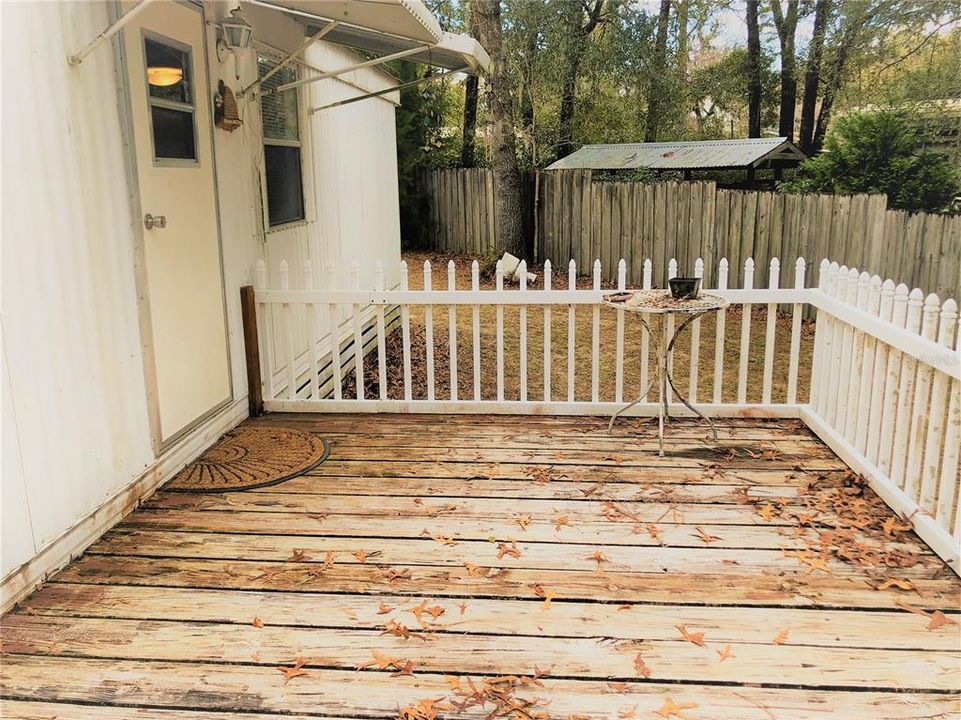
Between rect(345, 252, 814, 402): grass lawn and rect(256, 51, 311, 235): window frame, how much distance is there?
1.90 metres

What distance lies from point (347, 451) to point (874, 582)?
2.69 m

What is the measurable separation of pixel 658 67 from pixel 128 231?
16.0 meters

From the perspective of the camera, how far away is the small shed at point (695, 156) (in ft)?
37.7

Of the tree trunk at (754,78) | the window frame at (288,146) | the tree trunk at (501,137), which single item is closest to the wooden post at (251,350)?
the window frame at (288,146)

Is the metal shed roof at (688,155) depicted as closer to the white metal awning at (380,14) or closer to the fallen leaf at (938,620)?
the white metal awning at (380,14)

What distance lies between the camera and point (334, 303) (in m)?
4.92

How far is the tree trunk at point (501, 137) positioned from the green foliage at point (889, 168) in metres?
4.42

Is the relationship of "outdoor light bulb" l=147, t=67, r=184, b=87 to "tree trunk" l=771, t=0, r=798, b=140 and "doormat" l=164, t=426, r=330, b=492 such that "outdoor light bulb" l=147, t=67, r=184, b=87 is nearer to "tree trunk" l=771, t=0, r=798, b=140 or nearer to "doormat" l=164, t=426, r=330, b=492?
"doormat" l=164, t=426, r=330, b=492

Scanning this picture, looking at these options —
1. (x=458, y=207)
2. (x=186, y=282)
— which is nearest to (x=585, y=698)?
(x=186, y=282)

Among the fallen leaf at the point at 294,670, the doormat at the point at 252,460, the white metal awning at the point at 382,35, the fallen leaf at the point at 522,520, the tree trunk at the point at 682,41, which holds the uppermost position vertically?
the tree trunk at the point at 682,41

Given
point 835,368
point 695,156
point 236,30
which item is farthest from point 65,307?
point 695,156

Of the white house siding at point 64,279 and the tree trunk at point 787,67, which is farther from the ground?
the tree trunk at point 787,67

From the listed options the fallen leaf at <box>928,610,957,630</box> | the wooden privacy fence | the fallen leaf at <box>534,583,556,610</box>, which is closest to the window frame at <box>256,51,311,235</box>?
the fallen leaf at <box>534,583,556,610</box>

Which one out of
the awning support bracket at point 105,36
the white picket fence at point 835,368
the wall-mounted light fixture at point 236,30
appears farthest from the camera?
the wall-mounted light fixture at point 236,30
